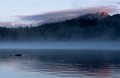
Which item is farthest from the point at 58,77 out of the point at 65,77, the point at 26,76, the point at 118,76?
the point at 118,76

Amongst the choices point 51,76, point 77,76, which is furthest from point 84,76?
point 51,76

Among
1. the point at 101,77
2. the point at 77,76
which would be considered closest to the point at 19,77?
the point at 77,76

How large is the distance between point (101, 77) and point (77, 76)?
10.6 feet

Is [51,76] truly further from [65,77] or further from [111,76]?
[111,76]

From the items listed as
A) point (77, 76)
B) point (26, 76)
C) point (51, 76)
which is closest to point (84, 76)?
point (77, 76)

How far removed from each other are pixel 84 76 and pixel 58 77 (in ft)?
12.1

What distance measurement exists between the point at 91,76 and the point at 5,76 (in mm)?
11447

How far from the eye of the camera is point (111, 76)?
50.0 meters

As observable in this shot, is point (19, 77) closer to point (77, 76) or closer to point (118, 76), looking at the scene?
point (77, 76)

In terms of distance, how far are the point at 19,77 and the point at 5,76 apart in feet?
8.08

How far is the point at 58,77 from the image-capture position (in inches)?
1913

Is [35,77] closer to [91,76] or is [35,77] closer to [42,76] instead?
[42,76]

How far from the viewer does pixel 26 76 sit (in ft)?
163

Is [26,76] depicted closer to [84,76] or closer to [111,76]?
[84,76]
